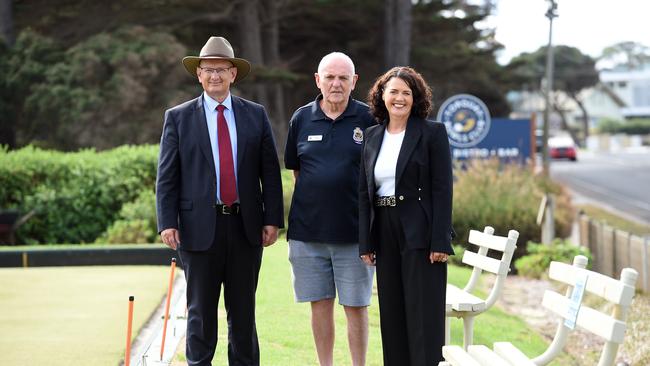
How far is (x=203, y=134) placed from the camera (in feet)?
21.9

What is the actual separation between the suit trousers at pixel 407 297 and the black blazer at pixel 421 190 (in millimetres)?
73

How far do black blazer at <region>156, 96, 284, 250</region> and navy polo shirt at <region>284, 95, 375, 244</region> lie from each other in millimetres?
180

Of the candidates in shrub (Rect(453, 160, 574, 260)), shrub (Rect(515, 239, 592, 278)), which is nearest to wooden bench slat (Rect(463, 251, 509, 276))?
shrub (Rect(515, 239, 592, 278))

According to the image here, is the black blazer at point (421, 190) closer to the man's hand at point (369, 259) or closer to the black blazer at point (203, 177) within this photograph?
the man's hand at point (369, 259)

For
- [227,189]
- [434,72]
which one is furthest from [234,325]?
[434,72]

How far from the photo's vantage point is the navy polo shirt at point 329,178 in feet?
22.2

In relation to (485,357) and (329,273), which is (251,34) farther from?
(485,357)

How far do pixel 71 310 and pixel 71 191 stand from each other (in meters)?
7.82

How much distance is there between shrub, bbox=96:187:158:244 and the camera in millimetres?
16156

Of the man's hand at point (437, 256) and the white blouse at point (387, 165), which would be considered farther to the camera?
the white blouse at point (387, 165)

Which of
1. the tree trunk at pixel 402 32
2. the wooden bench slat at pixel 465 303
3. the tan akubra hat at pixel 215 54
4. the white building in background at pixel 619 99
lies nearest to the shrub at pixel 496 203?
the wooden bench slat at pixel 465 303

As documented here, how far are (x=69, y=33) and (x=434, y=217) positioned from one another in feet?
93.2

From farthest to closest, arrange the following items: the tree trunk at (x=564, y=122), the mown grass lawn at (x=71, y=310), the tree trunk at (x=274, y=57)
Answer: the tree trunk at (x=564, y=122) → the tree trunk at (x=274, y=57) → the mown grass lawn at (x=71, y=310)

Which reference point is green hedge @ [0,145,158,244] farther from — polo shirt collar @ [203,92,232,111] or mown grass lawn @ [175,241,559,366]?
polo shirt collar @ [203,92,232,111]
